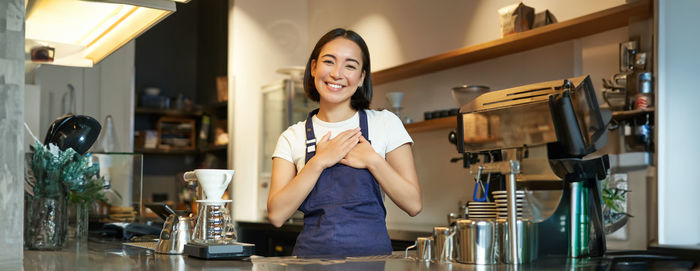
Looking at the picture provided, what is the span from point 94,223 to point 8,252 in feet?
5.97

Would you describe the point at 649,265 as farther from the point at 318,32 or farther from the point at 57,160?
the point at 318,32

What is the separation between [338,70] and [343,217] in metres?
0.39

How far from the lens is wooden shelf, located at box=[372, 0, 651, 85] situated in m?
2.69

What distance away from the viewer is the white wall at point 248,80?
531cm

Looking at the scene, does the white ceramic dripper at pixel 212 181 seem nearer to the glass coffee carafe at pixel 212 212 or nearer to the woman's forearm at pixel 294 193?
the glass coffee carafe at pixel 212 212

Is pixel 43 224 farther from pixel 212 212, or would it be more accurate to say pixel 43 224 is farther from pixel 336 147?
pixel 336 147

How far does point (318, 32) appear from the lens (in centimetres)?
537

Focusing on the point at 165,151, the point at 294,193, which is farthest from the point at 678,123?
the point at 165,151

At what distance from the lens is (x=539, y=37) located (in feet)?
10.1

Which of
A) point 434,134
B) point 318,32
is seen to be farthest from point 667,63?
point 318,32

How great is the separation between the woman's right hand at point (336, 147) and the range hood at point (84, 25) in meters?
0.68

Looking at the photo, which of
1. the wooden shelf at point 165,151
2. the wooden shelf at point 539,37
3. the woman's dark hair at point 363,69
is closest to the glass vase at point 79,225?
the woman's dark hair at point 363,69

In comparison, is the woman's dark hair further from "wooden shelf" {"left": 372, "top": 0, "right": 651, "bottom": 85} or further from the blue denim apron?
→ "wooden shelf" {"left": 372, "top": 0, "right": 651, "bottom": 85}

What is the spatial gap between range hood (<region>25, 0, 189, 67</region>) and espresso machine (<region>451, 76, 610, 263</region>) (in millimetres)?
1009
